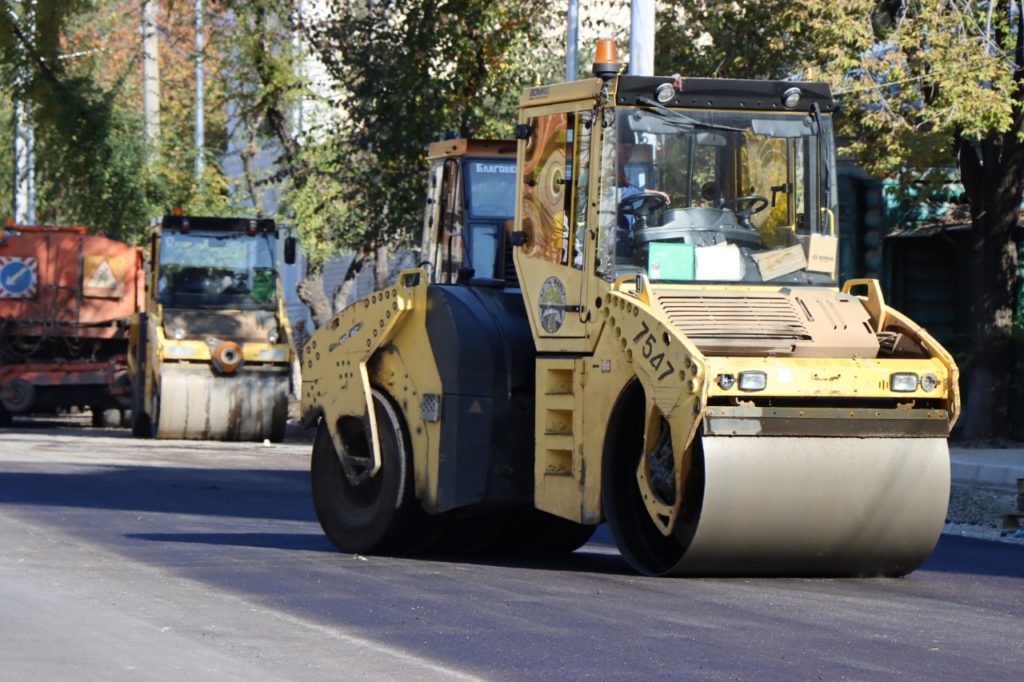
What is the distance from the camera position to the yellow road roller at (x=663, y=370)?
10.3m

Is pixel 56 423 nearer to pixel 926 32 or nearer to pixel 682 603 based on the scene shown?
pixel 926 32

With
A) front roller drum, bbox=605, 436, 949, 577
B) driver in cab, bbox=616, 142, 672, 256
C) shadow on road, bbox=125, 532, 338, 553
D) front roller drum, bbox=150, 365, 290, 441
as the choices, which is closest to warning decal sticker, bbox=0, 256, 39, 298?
front roller drum, bbox=150, 365, 290, 441

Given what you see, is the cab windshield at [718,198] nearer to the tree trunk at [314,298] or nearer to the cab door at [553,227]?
the cab door at [553,227]

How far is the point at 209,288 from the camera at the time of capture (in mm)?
27391

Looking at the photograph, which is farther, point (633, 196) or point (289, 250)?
point (289, 250)

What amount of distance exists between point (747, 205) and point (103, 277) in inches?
860

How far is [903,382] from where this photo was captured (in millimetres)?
A: 10562

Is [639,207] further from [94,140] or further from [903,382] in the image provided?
[94,140]

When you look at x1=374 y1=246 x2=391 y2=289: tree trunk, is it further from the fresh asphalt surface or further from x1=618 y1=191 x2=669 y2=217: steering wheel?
x1=618 y1=191 x2=669 y2=217: steering wheel

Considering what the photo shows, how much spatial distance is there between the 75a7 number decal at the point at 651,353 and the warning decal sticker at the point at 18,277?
22597 millimetres

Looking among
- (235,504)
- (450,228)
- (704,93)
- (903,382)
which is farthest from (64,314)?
(903,382)

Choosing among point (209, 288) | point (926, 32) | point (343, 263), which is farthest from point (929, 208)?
point (343, 263)

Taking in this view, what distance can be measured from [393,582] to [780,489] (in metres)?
2.20

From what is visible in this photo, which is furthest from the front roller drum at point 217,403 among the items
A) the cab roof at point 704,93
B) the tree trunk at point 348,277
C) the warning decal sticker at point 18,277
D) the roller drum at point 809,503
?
the roller drum at point 809,503
